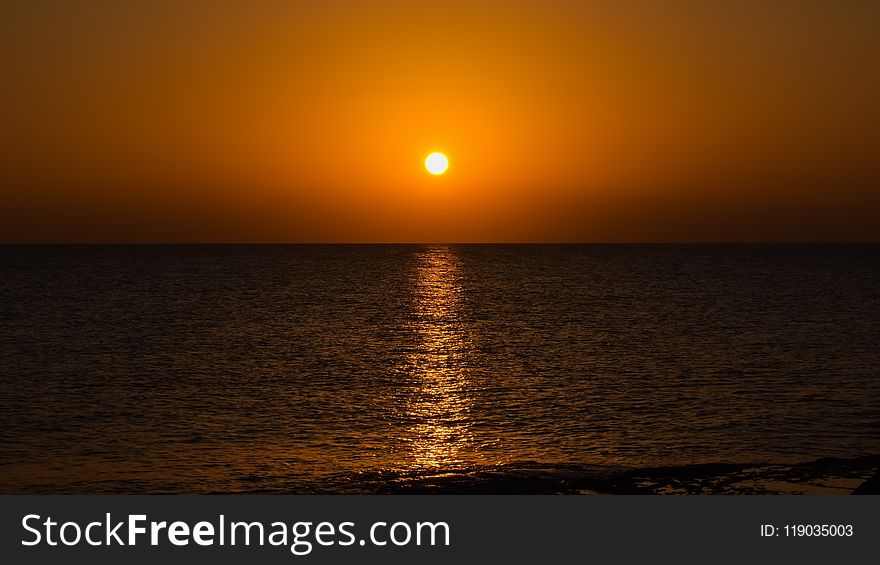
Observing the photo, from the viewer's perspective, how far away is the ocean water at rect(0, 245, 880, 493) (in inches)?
1094

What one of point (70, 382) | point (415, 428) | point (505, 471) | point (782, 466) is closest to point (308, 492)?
point (505, 471)

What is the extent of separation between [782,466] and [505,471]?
7.39 meters

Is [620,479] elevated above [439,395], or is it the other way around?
[439,395]

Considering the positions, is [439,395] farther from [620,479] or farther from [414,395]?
[620,479]

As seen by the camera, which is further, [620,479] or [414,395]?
[414,395]

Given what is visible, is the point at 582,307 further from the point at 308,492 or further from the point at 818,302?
Answer: the point at 308,492

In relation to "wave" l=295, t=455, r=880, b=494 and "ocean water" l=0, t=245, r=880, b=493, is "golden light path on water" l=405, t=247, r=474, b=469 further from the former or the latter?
"wave" l=295, t=455, r=880, b=494

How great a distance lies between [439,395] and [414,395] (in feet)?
3.46

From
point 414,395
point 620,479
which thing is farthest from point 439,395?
point 620,479

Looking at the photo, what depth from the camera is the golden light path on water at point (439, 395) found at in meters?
30.0

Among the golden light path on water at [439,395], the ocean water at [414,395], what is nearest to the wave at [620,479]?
the ocean water at [414,395]

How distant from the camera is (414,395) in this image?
41562 mm

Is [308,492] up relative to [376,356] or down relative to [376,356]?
down

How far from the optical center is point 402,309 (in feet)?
319
